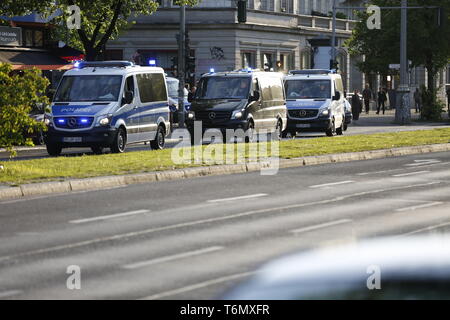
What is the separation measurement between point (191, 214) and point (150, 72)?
16.3 metres

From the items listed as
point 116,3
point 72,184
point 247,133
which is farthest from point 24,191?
point 116,3

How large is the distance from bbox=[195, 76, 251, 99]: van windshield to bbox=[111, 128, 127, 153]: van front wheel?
6.24 meters

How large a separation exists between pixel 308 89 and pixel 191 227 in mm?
27167

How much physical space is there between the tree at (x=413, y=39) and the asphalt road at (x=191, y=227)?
4166cm

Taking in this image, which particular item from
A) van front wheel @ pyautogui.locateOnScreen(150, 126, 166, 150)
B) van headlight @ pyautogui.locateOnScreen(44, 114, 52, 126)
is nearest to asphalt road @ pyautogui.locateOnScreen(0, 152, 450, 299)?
van headlight @ pyautogui.locateOnScreen(44, 114, 52, 126)

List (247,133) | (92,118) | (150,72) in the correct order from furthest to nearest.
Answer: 1. (247,133)
2. (150,72)
3. (92,118)

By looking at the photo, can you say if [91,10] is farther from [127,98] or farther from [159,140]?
[127,98]

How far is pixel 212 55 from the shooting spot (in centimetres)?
6931

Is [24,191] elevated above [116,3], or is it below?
below

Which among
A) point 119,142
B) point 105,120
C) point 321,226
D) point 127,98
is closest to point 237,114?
point 127,98

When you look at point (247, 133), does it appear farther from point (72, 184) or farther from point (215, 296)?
point (215, 296)

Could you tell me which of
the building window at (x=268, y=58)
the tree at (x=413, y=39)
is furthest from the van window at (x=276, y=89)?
the building window at (x=268, y=58)

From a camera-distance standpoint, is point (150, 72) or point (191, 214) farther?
point (150, 72)

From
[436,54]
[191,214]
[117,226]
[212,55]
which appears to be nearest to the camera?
[117,226]
